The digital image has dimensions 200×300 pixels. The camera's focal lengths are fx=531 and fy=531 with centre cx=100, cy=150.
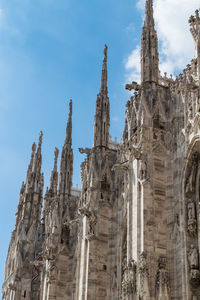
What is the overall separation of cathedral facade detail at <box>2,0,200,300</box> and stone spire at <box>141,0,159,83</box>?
0.16 feet

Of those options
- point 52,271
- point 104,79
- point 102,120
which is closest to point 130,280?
point 52,271

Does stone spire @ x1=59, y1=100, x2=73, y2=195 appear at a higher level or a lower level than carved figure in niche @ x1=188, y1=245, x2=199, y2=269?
higher

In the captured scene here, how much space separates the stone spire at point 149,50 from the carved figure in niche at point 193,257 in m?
8.65

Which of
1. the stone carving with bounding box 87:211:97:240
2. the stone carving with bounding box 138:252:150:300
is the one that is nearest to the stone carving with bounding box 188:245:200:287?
the stone carving with bounding box 138:252:150:300

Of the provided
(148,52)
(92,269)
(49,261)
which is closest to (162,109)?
(148,52)

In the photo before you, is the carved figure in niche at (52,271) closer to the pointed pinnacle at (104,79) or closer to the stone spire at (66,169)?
the stone spire at (66,169)

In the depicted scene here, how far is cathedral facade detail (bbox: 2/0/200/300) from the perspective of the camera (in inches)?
776

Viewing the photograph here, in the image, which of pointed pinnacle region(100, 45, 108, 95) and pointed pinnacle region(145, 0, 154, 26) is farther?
pointed pinnacle region(100, 45, 108, 95)

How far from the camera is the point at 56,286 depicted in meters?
30.5

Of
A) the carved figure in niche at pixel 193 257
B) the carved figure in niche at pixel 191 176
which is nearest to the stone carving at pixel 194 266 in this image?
the carved figure in niche at pixel 193 257

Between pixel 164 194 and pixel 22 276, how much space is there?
65.2ft

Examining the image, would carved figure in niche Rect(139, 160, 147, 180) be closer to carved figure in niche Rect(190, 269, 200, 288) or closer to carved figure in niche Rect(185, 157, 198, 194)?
carved figure in niche Rect(185, 157, 198, 194)

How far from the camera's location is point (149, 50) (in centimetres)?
2542

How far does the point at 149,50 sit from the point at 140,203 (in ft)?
26.6
